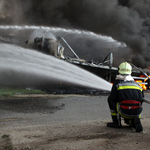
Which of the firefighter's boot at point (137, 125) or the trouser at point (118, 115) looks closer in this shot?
the firefighter's boot at point (137, 125)

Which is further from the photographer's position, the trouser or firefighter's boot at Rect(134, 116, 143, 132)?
the trouser

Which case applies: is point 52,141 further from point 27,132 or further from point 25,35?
point 25,35

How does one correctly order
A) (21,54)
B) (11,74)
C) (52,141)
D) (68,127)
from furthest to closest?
(11,74), (21,54), (68,127), (52,141)

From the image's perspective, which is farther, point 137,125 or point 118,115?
point 118,115

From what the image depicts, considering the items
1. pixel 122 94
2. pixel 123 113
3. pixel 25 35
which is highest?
pixel 25 35

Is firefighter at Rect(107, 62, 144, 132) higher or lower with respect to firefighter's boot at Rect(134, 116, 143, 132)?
higher

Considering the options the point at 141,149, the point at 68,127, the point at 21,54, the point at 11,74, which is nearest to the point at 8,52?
the point at 21,54

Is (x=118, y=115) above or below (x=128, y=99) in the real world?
below

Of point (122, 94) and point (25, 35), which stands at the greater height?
point (25, 35)

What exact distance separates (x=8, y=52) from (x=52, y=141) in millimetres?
8582

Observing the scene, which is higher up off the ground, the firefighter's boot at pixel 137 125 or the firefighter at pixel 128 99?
the firefighter at pixel 128 99

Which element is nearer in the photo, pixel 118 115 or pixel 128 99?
pixel 128 99

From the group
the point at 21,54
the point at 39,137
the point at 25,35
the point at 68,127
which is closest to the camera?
the point at 39,137

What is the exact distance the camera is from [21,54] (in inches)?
408
